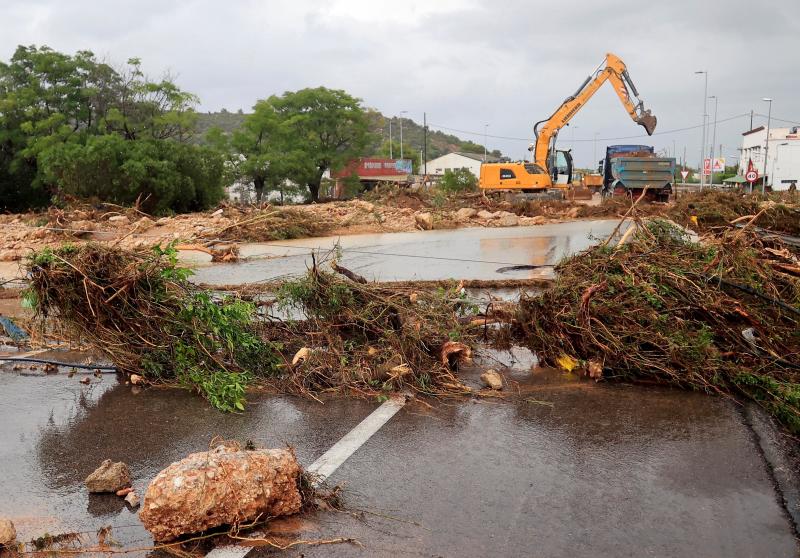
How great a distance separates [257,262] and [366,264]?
104 inches

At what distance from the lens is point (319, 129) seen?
60594 millimetres

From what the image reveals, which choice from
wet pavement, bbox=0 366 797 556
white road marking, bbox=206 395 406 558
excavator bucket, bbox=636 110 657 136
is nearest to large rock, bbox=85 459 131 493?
wet pavement, bbox=0 366 797 556

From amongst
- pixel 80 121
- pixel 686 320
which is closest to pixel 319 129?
pixel 80 121

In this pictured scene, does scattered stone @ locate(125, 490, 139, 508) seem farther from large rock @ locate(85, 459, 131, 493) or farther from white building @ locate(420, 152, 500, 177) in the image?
white building @ locate(420, 152, 500, 177)

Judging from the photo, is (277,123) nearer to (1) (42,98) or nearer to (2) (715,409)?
(1) (42,98)

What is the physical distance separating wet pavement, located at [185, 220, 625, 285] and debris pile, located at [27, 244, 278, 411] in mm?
Answer: 3009

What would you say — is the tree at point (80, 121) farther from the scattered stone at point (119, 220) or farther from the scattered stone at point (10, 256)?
the scattered stone at point (10, 256)

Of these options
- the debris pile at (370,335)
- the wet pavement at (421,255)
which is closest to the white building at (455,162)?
the wet pavement at (421,255)

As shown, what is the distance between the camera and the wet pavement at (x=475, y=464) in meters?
3.64

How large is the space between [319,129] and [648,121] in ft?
117

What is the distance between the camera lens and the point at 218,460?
150 inches

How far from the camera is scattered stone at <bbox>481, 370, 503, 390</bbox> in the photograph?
6.09m

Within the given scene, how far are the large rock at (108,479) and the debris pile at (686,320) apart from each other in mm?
3943

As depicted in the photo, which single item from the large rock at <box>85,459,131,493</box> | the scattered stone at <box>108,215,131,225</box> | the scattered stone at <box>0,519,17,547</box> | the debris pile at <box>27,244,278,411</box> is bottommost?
the large rock at <box>85,459,131,493</box>
